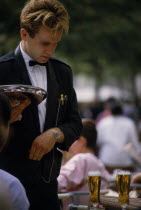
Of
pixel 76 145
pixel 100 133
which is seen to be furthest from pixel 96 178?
pixel 100 133

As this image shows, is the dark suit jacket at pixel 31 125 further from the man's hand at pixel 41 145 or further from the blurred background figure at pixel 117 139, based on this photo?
the blurred background figure at pixel 117 139

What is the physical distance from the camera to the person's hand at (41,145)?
3.18m

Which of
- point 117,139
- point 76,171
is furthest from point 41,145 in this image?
point 117,139

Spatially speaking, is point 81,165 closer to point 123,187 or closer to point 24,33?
point 123,187

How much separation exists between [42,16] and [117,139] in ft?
→ 22.6

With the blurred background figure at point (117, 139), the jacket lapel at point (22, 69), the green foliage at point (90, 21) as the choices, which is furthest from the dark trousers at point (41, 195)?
the blurred background figure at point (117, 139)

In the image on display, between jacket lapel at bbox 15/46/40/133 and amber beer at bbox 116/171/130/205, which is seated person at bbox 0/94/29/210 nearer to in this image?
jacket lapel at bbox 15/46/40/133

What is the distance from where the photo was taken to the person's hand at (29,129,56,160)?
10.4ft

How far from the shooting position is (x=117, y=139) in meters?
9.97

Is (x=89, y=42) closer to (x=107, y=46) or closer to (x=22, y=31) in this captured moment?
(x=107, y=46)

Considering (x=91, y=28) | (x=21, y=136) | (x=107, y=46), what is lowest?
(x=107, y=46)

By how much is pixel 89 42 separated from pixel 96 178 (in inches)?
401

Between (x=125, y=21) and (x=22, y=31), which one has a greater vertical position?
(x=22, y=31)

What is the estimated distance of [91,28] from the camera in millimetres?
11156
